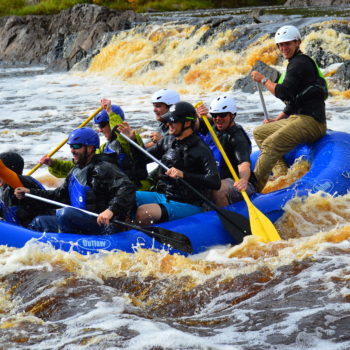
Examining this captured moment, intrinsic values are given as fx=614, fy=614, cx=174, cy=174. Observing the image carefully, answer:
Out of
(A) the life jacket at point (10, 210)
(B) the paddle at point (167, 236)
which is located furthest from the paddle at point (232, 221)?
(A) the life jacket at point (10, 210)

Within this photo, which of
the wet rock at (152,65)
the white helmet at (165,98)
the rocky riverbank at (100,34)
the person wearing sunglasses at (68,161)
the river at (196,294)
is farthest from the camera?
the wet rock at (152,65)

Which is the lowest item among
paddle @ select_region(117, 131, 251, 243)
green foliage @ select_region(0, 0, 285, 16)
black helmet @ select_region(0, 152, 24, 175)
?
paddle @ select_region(117, 131, 251, 243)

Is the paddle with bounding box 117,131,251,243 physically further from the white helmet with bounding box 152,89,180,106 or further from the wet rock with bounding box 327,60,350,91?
the wet rock with bounding box 327,60,350,91

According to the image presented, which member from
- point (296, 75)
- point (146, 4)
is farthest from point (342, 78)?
point (146, 4)

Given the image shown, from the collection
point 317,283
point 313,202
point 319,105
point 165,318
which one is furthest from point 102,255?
point 319,105

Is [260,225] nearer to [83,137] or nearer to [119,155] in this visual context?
[119,155]

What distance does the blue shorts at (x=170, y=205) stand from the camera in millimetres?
5555

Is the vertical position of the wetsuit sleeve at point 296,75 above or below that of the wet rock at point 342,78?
above

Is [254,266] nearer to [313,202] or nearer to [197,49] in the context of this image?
[313,202]

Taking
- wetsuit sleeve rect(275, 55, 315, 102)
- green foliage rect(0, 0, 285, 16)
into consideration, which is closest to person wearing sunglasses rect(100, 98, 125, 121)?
wetsuit sleeve rect(275, 55, 315, 102)

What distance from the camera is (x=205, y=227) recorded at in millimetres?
5465

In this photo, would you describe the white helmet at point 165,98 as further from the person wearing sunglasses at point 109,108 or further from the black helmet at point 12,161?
the black helmet at point 12,161

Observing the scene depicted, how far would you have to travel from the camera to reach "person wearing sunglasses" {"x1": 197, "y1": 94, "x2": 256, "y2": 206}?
585 centimetres

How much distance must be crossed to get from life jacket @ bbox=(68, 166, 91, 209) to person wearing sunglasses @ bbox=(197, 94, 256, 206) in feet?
4.13
